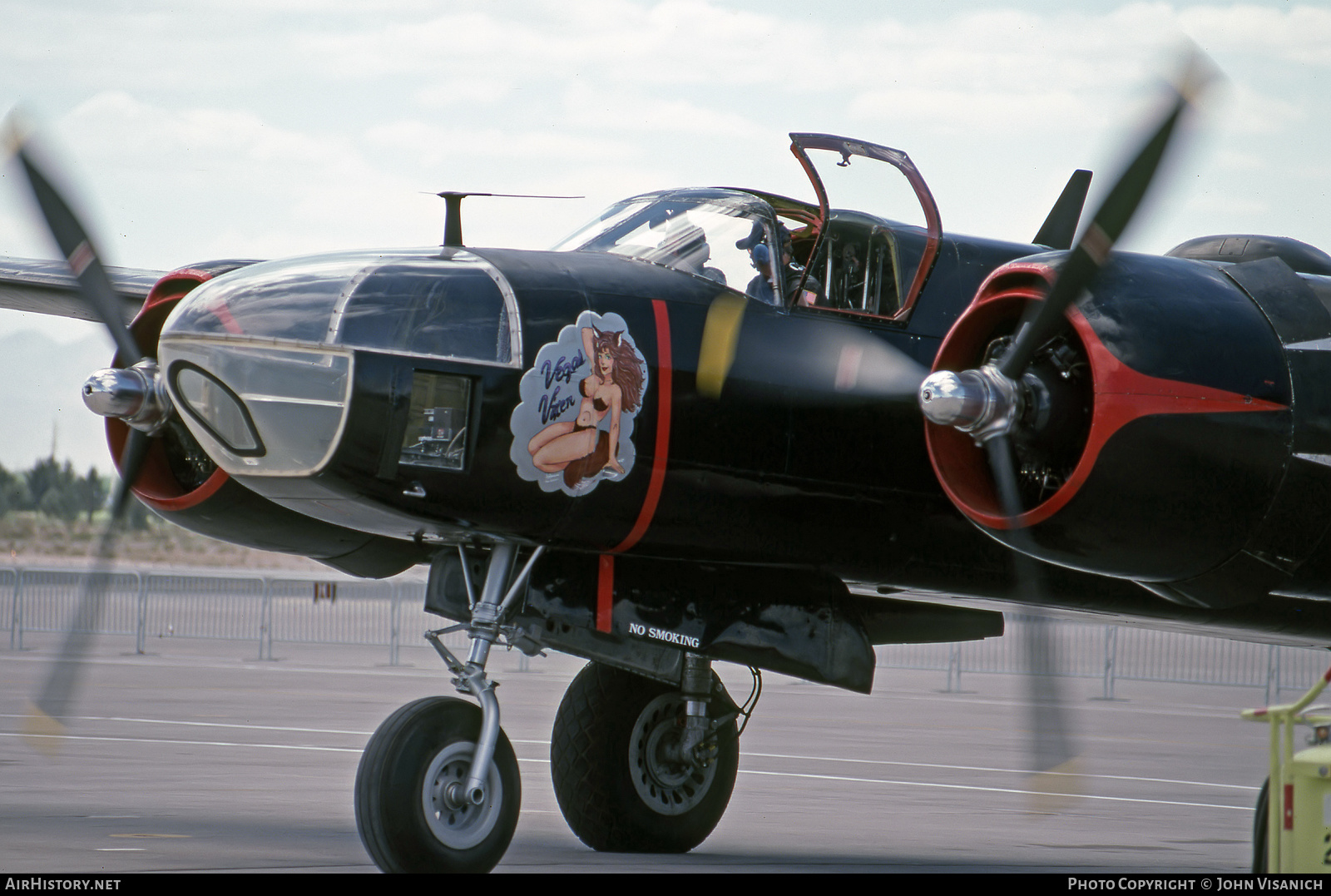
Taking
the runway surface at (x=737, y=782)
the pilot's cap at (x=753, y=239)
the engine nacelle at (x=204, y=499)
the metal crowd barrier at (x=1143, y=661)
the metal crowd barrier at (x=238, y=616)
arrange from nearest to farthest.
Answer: the pilot's cap at (x=753, y=239) → the engine nacelle at (x=204, y=499) → the runway surface at (x=737, y=782) → the metal crowd barrier at (x=1143, y=661) → the metal crowd barrier at (x=238, y=616)

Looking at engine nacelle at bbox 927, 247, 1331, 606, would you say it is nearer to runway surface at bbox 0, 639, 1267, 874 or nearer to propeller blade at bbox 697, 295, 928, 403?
propeller blade at bbox 697, 295, 928, 403

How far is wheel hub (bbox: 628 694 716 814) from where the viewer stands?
38.9 ft

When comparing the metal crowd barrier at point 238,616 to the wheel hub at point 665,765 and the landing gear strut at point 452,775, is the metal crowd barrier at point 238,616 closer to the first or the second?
the wheel hub at point 665,765

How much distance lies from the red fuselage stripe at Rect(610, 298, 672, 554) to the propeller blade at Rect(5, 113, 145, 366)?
135 inches

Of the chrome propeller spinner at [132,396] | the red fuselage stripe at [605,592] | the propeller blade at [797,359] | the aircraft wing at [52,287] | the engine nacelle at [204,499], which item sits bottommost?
the red fuselage stripe at [605,592]

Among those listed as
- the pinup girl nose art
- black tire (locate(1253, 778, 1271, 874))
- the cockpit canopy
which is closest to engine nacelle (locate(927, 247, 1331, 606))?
black tire (locate(1253, 778, 1271, 874))

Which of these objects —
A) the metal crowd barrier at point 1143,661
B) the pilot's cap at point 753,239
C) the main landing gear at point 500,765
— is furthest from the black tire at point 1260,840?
the metal crowd barrier at point 1143,661

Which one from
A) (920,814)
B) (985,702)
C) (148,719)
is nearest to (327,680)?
(148,719)

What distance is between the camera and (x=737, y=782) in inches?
631

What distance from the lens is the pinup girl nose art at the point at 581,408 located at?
29.9ft

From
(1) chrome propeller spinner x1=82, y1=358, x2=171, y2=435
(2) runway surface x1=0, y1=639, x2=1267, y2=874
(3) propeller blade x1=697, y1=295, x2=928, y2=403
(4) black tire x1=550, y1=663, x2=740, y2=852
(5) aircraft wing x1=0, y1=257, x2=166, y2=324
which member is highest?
(5) aircraft wing x1=0, y1=257, x2=166, y2=324

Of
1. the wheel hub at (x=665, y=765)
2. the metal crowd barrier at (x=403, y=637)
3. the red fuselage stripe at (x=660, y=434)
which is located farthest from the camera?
the metal crowd barrier at (x=403, y=637)

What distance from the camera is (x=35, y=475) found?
397 feet

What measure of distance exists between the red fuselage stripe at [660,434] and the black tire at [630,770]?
2227 millimetres
